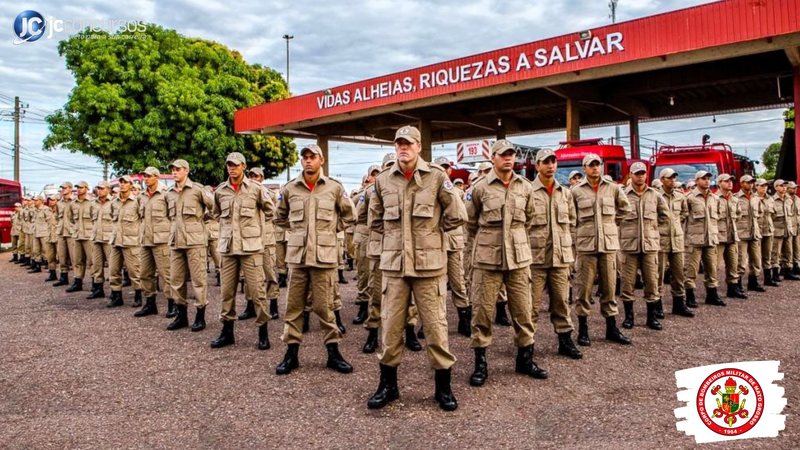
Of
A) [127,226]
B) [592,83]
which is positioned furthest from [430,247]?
[592,83]

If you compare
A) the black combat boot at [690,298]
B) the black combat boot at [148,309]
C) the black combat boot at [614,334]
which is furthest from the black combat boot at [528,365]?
the black combat boot at [148,309]

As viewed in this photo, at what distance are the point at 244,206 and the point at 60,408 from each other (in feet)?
8.65

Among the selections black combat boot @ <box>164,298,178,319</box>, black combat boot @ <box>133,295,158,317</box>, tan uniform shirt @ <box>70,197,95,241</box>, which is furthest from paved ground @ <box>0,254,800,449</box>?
tan uniform shirt @ <box>70,197,95,241</box>

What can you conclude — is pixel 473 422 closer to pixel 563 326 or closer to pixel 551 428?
pixel 551 428

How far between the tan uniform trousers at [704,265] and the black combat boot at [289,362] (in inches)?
232

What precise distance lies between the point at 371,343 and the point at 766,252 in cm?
833

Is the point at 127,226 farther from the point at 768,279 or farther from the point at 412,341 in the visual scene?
the point at 768,279

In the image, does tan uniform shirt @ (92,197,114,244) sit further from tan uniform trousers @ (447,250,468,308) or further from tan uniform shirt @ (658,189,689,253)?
tan uniform shirt @ (658,189,689,253)

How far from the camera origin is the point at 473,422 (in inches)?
153

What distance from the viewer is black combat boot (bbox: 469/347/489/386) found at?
4.64 meters

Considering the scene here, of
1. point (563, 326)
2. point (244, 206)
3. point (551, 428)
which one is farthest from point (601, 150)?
point (551, 428)

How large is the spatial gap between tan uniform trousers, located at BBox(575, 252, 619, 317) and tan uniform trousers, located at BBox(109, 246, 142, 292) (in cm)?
656

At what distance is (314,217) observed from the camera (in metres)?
5.09

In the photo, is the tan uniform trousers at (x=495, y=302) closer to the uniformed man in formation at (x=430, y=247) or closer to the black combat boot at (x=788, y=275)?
the uniformed man in formation at (x=430, y=247)
